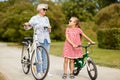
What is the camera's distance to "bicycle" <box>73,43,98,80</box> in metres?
8.95

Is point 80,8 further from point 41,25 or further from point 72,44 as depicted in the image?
point 72,44

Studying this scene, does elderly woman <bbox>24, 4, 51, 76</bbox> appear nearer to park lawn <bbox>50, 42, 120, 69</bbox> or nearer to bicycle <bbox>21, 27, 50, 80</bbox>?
bicycle <bbox>21, 27, 50, 80</bbox>

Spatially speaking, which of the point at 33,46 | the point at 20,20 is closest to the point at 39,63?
the point at 33,46

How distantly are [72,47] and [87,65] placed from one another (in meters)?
0.60

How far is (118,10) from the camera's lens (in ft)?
110

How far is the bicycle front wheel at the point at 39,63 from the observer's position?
8953 millimetres

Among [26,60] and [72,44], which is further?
[26,60]

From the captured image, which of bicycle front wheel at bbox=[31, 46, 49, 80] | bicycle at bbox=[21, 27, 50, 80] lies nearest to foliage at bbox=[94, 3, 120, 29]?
bicycle at bbox=[21, 27, 50, 80]

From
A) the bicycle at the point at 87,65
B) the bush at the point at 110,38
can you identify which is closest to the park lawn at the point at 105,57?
the bush at the point at 110,38

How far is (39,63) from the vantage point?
9.09 m

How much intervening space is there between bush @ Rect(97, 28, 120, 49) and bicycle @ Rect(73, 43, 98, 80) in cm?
1378

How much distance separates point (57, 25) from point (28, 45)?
850 inches

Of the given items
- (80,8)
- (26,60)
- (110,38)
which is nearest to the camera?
(26,60)

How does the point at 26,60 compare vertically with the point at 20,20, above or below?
below
